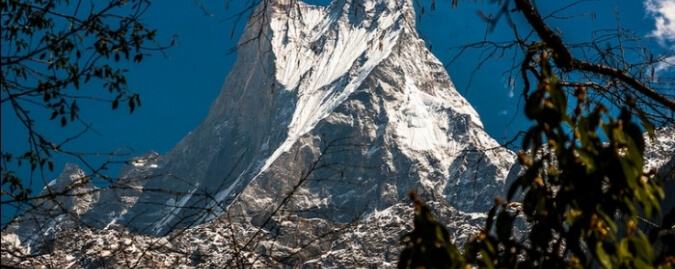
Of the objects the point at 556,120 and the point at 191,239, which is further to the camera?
the point at 191,239

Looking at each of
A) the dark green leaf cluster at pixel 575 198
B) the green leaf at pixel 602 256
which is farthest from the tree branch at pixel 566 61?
the green leaf at pixel 602 256

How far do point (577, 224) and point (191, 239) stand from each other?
10.3 ft

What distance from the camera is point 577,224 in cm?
282

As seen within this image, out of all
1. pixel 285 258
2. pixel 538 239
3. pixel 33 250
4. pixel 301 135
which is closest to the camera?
pixel 538 239

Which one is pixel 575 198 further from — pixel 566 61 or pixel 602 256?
pixel 566 61

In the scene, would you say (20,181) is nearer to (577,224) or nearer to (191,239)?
(191,239)

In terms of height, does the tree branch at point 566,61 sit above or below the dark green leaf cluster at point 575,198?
above

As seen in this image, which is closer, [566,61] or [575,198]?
[575,198]

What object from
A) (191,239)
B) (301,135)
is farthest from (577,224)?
(301,135)

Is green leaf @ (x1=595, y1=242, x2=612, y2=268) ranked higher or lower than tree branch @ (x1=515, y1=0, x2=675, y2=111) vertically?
lower

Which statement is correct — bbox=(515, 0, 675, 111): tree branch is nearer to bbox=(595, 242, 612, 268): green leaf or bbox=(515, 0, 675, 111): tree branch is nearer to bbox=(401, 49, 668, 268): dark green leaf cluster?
bbox=(401, 49, 668, 268): dark green leaf cluster

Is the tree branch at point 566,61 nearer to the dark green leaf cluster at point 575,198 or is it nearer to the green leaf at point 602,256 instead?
the dark green leaf cluster at point 575,198

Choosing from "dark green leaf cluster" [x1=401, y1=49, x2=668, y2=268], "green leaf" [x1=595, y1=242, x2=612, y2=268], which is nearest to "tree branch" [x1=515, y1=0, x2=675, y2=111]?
"dark green leaf cluster" [x1=401, y1=49, x2=668, y2=268]

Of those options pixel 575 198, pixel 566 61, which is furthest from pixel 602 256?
pixel 566 61
